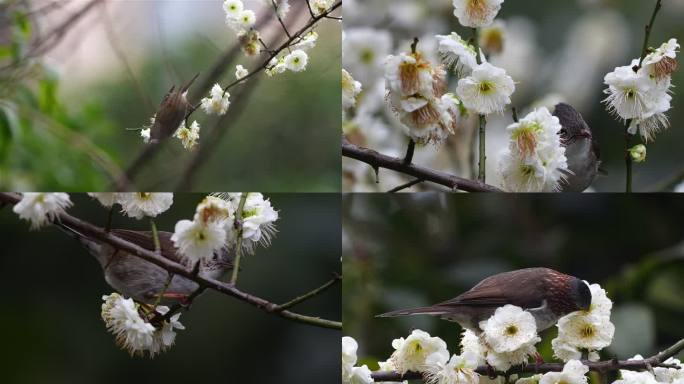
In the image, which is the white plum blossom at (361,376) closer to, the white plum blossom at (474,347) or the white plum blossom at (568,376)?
the white plum blossom at (474,347)

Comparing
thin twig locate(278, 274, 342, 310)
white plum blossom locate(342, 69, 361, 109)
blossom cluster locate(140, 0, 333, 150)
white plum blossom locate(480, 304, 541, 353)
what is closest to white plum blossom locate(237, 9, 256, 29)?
blossom cluster locate(140, 0, 333, 150)

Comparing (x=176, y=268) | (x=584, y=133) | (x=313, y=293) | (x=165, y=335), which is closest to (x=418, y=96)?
(x=584, y=133)

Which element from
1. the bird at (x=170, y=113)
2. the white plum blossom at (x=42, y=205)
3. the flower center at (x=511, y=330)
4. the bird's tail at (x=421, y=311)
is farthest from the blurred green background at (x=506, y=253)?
the white plum blossom at (x=42, y=205)

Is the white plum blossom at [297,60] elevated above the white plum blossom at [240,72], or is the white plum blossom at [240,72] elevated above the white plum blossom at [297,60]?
the white plum blossom at [297,60]

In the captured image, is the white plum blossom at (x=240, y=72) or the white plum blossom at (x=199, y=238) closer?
the white plum blossom at (x=199, y=238)

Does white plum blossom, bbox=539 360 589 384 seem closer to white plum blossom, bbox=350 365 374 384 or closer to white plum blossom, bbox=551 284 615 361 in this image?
white plum blossom, bbox=551 284 615 361

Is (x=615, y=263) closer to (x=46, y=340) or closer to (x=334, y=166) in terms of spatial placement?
(x=334, y=166)
